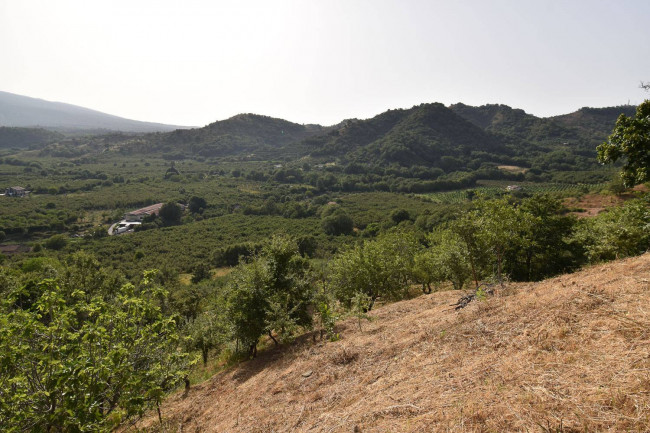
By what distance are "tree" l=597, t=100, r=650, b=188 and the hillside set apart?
187 inches

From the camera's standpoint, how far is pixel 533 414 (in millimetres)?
4254

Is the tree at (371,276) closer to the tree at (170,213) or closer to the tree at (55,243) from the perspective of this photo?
the tree at (55,243)

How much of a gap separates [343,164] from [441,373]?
604 feet

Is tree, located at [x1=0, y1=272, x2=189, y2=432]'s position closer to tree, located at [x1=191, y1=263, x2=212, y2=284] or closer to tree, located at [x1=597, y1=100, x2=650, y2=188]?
tree, located at [x1=597, y1=100, x2=650, y2=188]

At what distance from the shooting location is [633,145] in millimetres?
10859

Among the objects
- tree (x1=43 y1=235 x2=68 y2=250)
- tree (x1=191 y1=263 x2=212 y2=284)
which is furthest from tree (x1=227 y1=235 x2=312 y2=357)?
tree (x1=43 y1=235 x2=68 y2=250)

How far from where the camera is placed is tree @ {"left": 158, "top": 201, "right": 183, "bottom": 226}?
91062 mm

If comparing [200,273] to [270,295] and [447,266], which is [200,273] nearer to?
[270,295]

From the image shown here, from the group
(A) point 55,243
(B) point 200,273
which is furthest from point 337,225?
(A) point 55,243

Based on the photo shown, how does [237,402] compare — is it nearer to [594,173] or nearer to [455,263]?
[455,263]

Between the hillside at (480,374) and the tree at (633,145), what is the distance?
4738mm

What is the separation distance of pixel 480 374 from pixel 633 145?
11605mm

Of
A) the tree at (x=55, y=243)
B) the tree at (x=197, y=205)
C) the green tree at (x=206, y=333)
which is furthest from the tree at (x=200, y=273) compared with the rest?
the tree at (x=197, y=205)

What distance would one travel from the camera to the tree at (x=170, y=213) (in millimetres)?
91062
